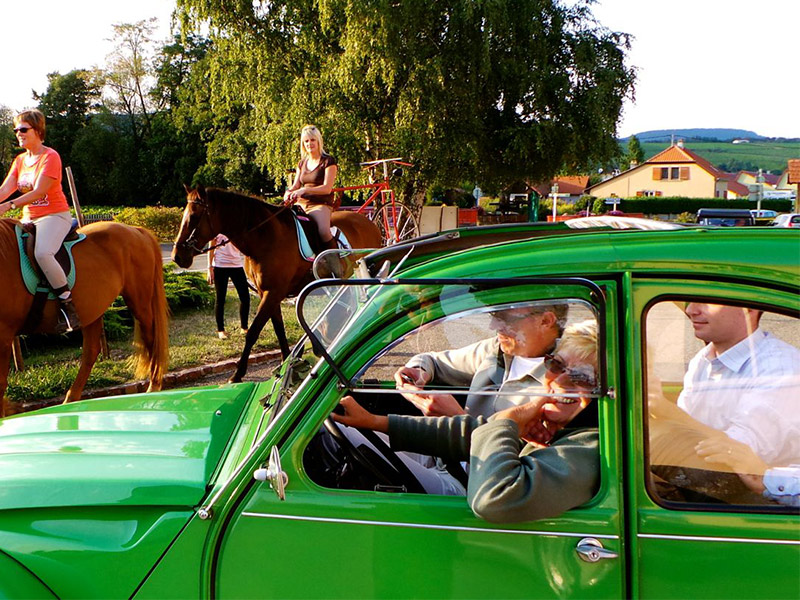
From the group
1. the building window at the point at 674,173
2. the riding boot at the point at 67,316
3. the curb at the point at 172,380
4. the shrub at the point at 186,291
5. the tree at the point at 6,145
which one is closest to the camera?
the riding boot at the point at 67,316

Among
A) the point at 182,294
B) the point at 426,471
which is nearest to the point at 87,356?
the point at 426,471

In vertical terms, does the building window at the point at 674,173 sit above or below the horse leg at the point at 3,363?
above

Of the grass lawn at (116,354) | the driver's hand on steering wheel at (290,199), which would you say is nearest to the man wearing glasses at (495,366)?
the grass lawn at (116,354)

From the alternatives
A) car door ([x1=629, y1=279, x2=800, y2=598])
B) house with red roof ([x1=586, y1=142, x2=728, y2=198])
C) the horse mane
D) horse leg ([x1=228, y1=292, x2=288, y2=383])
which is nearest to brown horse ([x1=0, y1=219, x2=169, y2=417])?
horse leg ([x1=228, y1=292, x2=288, y2=383])

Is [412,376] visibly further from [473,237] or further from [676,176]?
[676,176]

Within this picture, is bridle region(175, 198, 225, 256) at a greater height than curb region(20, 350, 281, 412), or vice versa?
bridle region(175, 198, 225, 256)

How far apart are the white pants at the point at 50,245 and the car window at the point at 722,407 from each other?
6.07 m

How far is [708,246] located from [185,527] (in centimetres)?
177

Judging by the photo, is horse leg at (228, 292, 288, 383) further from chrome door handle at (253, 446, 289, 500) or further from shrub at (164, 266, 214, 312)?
chrome door handle at (253, 446, 289, 500)

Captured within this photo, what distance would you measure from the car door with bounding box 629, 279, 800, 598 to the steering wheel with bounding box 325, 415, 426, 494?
2.44ft

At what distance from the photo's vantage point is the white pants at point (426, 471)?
2.31 metres

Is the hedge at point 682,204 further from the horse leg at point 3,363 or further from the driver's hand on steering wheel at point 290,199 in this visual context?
the horse leg at point 3,363

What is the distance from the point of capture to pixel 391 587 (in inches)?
76.0

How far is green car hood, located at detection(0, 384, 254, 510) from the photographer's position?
2150 millimetres
